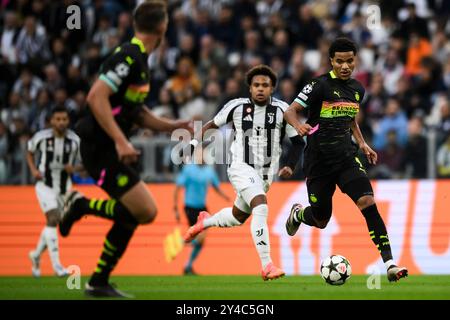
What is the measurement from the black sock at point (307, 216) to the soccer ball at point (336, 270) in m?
0.73

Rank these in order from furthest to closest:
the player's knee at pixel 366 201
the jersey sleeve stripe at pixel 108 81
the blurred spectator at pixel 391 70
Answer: the blurred spectator at pixel 391 70, the player's knee at pixel 366 201, the jersey sleeve stripe at pixel 108 81

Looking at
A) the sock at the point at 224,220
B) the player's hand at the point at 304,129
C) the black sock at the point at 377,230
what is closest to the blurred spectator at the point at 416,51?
the sock at the point at 224,220

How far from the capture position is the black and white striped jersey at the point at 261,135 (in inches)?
487

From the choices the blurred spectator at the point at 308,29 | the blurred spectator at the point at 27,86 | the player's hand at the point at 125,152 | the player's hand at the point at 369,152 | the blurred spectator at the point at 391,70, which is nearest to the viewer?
the player's hand at the point at 125,152

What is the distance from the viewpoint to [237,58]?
21219 millimetres

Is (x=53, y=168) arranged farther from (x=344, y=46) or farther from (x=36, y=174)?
(x=344, y=46)

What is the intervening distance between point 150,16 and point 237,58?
1165cm

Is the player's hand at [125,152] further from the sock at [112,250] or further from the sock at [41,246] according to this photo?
the sock at [41,246]

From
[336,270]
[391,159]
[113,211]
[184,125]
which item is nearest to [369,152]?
[336,270]

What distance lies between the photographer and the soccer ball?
11.8 m

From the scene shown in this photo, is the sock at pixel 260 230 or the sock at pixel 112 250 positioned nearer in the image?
the sock at pixel 112 250

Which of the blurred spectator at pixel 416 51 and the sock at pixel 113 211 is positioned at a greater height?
the blurred spectator at pixel 416 51

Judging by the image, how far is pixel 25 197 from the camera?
59.6 feet
